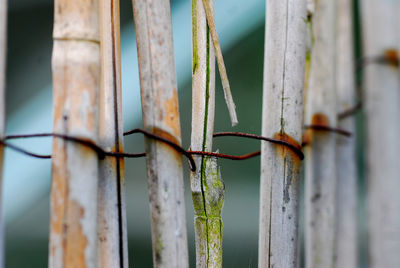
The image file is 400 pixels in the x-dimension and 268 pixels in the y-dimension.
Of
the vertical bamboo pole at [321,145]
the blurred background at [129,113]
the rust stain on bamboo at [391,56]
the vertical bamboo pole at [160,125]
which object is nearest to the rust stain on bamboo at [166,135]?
the vertical bamboo pole at [160,125]

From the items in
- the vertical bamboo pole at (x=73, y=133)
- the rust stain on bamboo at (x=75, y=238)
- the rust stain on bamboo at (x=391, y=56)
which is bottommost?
the rust stain on bamboo at (x=75, y=238)

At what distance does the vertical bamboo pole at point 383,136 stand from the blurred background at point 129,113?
330mm

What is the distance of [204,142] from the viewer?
891mm

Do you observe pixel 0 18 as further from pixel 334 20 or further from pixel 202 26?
pixel 334 20

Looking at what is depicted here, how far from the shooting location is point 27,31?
169 centimetres

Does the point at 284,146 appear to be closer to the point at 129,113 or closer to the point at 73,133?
the point at 73,133

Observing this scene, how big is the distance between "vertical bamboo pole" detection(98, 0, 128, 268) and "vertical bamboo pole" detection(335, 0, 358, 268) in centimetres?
84

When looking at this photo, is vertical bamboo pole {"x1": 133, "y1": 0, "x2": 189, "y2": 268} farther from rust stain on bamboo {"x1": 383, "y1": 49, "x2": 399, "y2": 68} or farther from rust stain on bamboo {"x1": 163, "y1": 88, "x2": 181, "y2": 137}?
rust stain on bamboo {"x1": 383, "y1": 49, "x2": 399, "y2": 68}

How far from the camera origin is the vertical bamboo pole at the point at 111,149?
801 millimetres

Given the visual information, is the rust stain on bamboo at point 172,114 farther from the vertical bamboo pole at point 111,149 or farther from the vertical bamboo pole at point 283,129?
the vertical bamboo pole at point 283,129

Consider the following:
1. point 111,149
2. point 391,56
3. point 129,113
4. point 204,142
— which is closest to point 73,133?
point 111,149

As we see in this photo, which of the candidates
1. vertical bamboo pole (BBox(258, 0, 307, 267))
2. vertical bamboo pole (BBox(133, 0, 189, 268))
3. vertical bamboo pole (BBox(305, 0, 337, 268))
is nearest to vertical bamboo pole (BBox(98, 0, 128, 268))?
vertical bamboo pole (BBox(133, 0, 189, 268))

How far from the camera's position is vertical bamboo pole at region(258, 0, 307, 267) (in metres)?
0.91

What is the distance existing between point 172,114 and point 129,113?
0.85 metres
